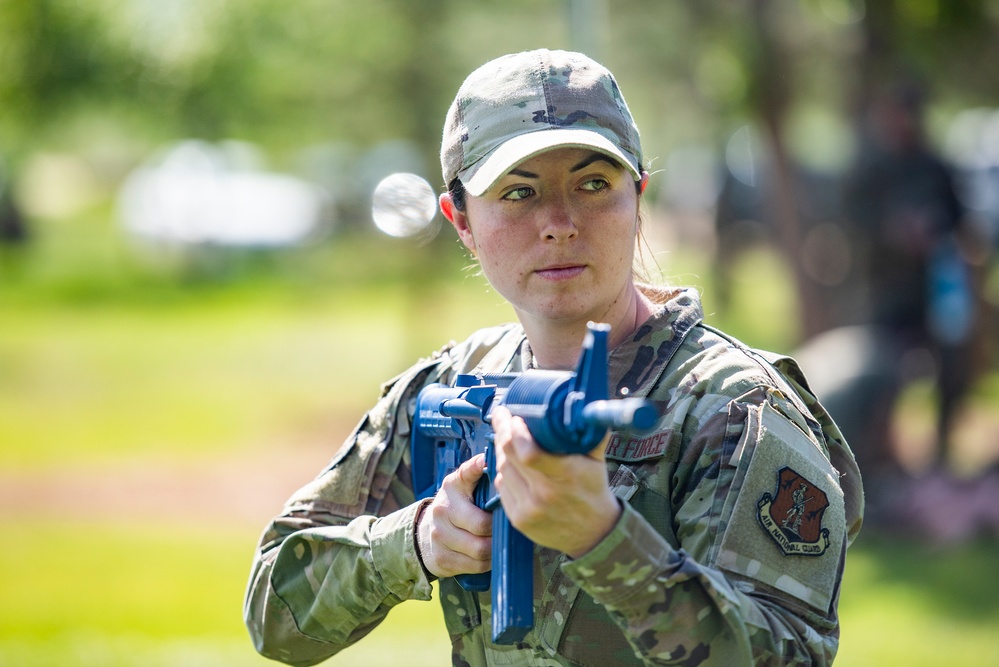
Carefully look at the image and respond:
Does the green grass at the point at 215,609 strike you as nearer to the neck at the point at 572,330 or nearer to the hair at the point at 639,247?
the hair at the point at 639,247

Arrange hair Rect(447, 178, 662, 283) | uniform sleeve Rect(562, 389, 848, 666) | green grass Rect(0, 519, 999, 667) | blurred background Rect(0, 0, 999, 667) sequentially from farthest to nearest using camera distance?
blurred background Rect(0, 0, 999, 667), green grass Rect(0, 519, 999, 667), hair Rect(447, 178, 662, 283), uniform sleeve Rect(562, 389, 848, 666)

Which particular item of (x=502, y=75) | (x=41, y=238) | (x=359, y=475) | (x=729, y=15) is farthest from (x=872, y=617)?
(x=41, y=238)

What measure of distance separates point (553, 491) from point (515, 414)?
173 millimetres

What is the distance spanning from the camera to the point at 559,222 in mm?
2381

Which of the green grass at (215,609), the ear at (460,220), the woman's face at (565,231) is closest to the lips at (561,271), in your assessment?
the woman's face at (565,231)

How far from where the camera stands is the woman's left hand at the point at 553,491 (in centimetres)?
186

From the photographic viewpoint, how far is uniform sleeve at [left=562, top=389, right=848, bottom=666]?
1.96 metres

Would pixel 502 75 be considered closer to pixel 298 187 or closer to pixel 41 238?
pixel 298 187

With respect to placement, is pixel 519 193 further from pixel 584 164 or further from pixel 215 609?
pixel 215 609

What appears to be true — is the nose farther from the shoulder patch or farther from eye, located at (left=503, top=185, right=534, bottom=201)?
the shoulder patch

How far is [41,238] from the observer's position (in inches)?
1309

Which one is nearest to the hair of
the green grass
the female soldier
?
the female soldier

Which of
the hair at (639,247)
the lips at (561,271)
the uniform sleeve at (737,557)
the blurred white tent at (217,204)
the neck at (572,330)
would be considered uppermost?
the blurred white tent at (217,204)

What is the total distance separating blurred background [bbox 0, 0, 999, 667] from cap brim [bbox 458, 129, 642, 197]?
0.63m
